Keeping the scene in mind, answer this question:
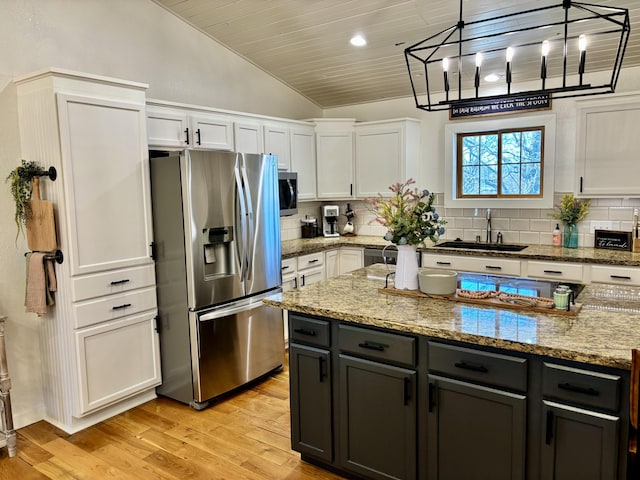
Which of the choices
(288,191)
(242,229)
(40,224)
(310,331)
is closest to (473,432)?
(310,331)

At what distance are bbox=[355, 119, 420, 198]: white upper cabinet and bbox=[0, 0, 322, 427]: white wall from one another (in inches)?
60.8

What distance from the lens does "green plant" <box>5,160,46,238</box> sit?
2.91m

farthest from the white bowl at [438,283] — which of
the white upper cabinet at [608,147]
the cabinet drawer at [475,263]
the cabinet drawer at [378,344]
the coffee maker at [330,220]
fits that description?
the coffee maker at [330,220]

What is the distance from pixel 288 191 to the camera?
4.82 m

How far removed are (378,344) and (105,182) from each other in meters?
2.06

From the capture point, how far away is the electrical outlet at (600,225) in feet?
14.1

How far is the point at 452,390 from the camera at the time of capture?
2049 mm

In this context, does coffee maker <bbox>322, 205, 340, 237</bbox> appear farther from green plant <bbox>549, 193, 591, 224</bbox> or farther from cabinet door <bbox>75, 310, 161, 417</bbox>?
cabinet door <bbox>75, 310, 161, 417</bbox>

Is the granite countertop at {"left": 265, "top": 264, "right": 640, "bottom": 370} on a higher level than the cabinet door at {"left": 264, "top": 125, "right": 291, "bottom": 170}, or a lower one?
lower

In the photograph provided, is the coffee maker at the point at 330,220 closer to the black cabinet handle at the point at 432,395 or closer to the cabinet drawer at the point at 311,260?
the cabinet drawer at the point at 311,260

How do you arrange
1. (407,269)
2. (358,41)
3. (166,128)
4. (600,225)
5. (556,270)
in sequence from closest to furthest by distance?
(407,269) < (166,128) < (556,270) < (358,41) < (600,225)

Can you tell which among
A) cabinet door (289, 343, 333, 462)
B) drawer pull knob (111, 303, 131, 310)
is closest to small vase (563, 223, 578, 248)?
cabinet door (289, 343, 333, 462)

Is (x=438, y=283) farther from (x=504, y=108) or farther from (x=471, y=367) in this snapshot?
(x=504, y=108)

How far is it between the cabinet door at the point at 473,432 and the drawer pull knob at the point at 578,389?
0.17 m
